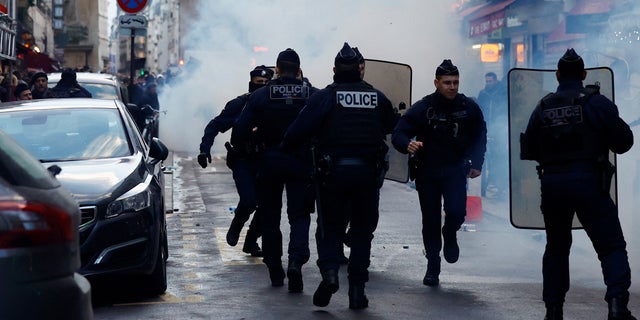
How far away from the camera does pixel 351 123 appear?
8.10m

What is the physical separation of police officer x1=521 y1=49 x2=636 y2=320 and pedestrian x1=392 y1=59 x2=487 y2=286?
177 centimetres

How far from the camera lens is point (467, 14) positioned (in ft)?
102

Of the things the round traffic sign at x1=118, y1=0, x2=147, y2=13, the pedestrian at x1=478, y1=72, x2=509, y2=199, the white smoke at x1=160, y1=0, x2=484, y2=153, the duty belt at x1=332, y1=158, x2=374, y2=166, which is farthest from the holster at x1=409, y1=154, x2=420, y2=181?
the white smoke at x1=160, y1=0, x2=484, y2=153

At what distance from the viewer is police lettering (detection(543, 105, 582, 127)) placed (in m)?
7.41

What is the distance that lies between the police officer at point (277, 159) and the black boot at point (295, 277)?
43 mm

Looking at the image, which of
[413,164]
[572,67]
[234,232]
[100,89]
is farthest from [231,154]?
[100,89]

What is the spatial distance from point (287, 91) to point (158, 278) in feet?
5.27

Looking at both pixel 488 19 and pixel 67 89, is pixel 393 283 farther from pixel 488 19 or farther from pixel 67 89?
pixel 488 19

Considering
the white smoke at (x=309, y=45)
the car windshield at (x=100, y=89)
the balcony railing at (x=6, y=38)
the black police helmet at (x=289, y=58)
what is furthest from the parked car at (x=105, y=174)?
the white smoke at (x=309, y=45)

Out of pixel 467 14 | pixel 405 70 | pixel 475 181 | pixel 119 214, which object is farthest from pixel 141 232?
pixel 467 14

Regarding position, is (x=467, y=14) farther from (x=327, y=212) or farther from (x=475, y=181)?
(x=327, y=212)

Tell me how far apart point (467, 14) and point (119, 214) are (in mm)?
23962

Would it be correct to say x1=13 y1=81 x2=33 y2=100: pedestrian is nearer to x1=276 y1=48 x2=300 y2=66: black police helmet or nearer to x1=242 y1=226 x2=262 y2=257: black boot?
x1=242 y1=226 x2=262 y2=257: black boot

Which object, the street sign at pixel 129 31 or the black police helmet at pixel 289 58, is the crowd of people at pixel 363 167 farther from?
the street sign at pixel 129 31
